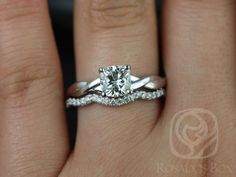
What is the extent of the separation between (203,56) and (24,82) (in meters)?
0.39

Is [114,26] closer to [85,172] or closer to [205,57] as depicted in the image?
[205,57]

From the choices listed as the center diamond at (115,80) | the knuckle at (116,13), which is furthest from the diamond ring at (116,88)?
the knuckle at (116,13)

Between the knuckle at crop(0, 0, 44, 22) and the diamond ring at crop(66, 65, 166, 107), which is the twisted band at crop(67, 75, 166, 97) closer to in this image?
the diamond ring at crop(66, 65, 166, 107)

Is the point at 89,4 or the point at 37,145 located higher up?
the point at 89,4

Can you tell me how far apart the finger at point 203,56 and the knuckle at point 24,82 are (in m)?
0.28

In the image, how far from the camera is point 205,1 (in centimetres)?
91

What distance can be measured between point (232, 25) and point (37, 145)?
1.64 ft

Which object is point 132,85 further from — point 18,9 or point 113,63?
point 18,9

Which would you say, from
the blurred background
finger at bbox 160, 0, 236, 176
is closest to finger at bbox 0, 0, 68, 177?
Result: the blurred background

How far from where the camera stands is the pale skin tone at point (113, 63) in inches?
35.6

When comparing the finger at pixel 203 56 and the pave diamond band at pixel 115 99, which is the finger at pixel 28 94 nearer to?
the pave diamond band at pixel 115 99

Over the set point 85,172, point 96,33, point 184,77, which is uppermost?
point 96,33

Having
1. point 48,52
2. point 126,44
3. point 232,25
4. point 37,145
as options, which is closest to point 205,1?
point 232,25

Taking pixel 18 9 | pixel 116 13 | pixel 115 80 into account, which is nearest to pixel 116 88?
pixel 115 80
